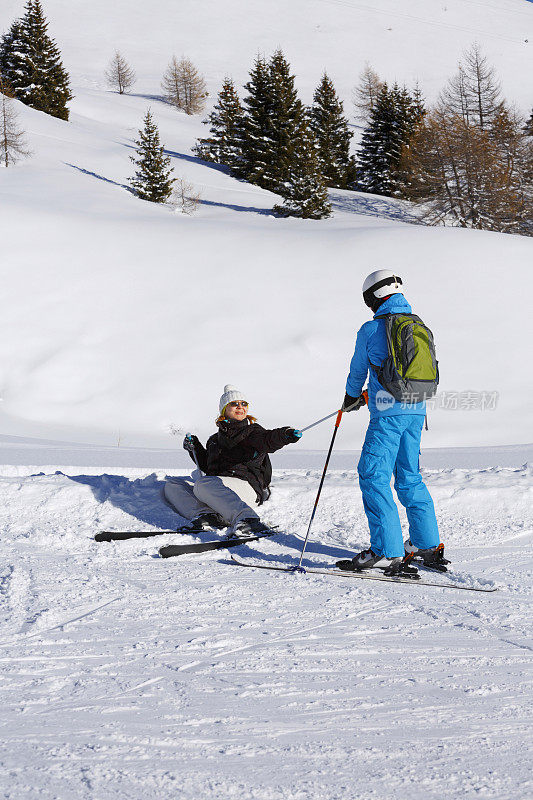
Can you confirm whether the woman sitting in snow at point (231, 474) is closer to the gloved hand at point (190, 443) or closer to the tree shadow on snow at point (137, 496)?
the gloved hand at point (190, 443)

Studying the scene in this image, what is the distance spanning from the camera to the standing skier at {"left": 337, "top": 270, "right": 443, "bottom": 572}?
4.47 meters

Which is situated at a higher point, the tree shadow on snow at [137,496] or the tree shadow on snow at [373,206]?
the tree shadow on snow at [373,206]

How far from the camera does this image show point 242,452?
5.94 metres

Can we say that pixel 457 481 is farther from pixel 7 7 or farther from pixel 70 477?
pixel 7 7

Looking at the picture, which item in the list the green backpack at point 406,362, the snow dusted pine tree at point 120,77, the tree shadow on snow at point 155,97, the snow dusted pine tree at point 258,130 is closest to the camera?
the green backpack at point 406,362

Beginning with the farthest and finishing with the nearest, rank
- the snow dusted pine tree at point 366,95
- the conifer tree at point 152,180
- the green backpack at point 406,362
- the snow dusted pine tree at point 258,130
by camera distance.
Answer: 1. the snow dusted pine tree at point 366,95
2. the snow dusted pine tree at point 258,130
3. the conifer tree at point 152,180
4. the green backpack at point 406,362

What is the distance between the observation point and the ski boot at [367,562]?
4578 mm

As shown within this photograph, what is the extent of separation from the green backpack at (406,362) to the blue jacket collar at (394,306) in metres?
0.08

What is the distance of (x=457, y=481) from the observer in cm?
649

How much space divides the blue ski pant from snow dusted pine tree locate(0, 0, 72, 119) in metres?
39.5

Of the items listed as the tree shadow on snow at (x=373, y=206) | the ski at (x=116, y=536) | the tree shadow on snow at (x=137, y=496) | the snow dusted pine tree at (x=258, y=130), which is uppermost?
the snow dusted pine tree at (x=258, y=130)

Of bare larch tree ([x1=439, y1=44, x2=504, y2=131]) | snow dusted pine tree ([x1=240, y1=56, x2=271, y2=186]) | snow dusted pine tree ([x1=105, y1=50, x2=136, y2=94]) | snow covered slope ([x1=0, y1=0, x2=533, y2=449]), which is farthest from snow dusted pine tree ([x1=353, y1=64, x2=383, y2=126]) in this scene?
snow covered slope ([x1=0, y1=0, x2=533, y2=449])

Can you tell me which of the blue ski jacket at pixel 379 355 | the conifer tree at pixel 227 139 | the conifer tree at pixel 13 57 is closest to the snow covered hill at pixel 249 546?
the blue ski jacket at pixel 379 355

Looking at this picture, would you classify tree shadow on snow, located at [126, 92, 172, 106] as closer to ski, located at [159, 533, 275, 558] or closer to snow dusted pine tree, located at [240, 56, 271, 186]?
snow dusted pine tree, located at [240, 56, 271, 186]
